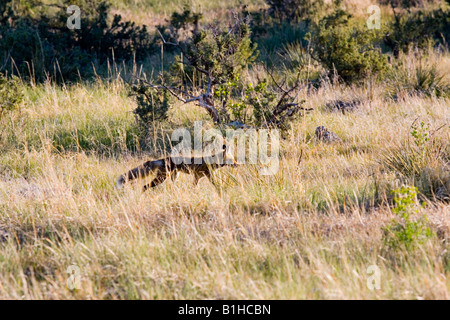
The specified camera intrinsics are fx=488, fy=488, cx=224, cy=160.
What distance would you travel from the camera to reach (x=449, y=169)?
430cm

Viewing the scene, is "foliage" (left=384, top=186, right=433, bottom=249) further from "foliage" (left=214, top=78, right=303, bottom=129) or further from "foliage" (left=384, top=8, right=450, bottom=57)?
"foliage" (left=384, top=8, right=450, bottom=57)

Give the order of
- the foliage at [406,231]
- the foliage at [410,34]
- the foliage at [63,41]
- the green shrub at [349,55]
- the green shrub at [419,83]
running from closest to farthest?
the foliage at [406,231] → the green shrub at [419,83] → the green shrub at [349,55] → the foliage at [63,41] → the foliage at [410,34]

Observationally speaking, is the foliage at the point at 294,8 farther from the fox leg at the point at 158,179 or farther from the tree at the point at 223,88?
the fox leg at the point at 158,179

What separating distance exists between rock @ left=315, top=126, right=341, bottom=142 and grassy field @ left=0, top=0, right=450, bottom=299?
0.19 metres

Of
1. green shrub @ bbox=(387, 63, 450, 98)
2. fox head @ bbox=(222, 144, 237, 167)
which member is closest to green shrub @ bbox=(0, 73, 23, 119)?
fox head @ bbox=(222, 144, 237, 167)

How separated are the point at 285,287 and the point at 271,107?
357cm

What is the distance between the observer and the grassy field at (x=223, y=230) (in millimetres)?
2814

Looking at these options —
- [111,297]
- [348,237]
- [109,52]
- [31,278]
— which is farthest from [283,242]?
[109,52]

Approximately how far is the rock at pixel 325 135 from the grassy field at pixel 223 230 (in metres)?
0.19

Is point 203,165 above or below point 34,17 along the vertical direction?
below

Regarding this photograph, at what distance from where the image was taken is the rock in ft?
19.0

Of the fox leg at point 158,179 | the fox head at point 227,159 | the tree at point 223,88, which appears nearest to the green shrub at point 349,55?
the tree at point 223,88

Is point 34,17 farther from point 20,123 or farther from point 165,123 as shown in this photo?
point 165,123

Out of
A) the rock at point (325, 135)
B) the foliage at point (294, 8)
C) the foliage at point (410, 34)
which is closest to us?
the rock at point (325, 135)
